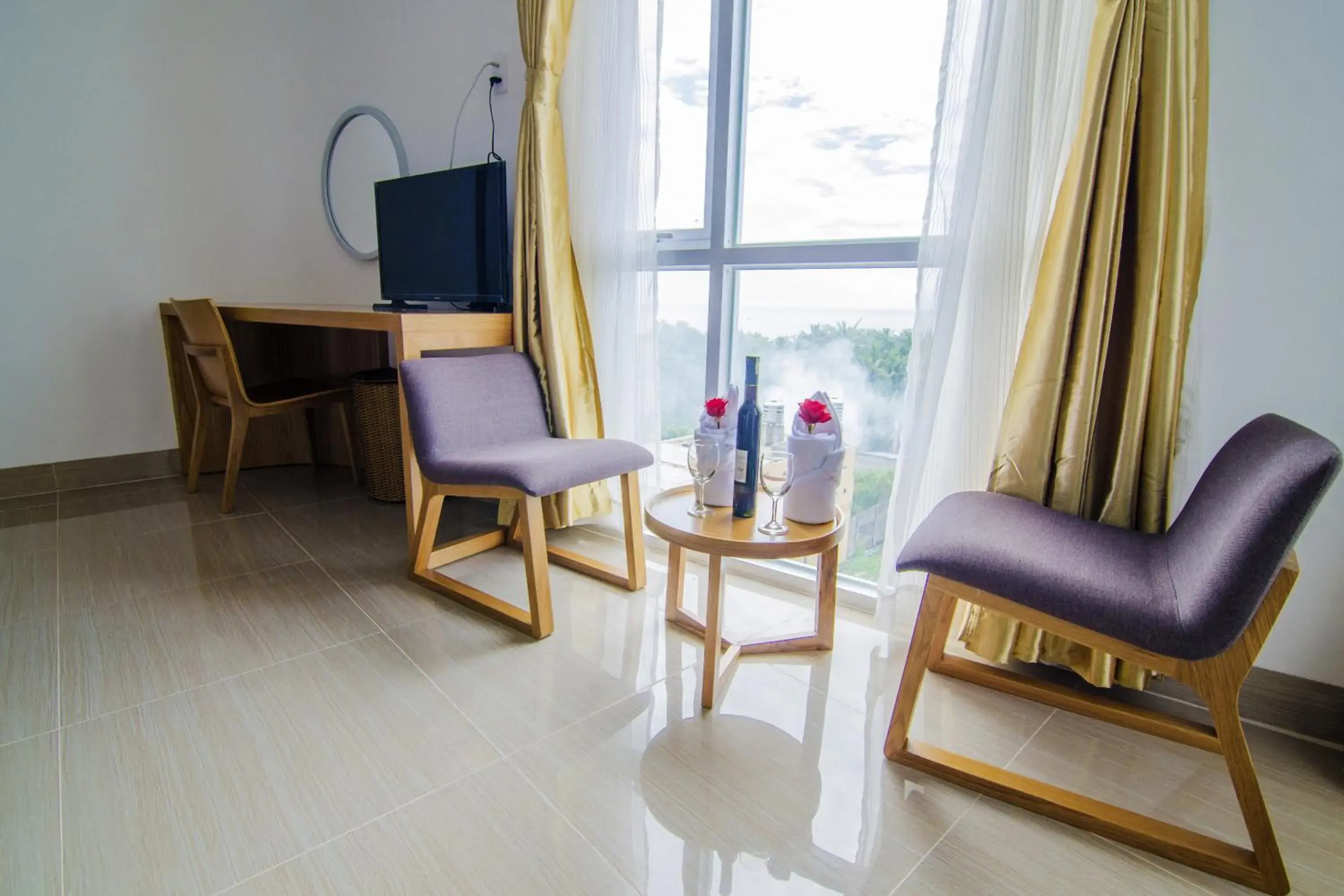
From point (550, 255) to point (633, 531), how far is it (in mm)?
956

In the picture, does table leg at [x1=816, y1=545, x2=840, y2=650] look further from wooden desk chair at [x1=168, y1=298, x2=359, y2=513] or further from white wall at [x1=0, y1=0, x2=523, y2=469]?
wooden desk chair at [x1=168, y1=298, x2=359, y2=513]

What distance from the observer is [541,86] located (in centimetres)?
208

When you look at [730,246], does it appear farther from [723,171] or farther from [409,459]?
[409,459]

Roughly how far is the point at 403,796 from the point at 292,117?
3.36m

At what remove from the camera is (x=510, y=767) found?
1229 mm

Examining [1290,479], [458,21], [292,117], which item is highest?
[458,21]

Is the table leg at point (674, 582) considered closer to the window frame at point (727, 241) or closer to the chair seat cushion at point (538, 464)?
the chair seat cushion at point (538, 464)

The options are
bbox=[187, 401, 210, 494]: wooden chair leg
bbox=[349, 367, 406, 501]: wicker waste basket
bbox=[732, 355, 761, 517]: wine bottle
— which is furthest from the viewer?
bbox=[187, 401, 210, 494]: wooden chair leg

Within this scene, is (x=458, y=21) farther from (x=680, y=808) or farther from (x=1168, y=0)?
(x=680, y=808)

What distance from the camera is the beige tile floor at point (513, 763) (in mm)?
1022

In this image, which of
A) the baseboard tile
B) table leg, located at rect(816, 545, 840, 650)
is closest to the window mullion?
table leg, located at rect(816, 545, 840, 650)

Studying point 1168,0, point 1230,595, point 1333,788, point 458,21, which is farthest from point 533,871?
point 458,21

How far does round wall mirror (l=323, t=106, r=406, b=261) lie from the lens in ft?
9.58

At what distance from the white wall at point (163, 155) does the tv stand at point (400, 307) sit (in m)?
0.64
